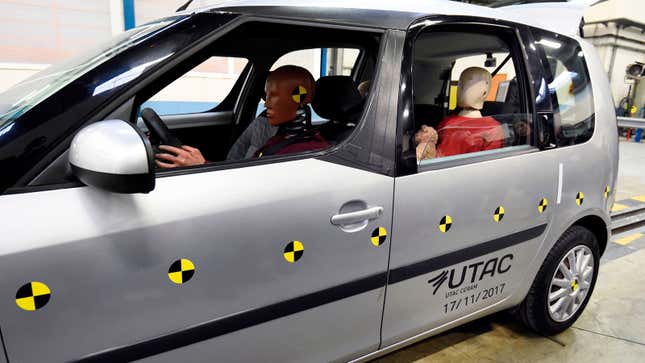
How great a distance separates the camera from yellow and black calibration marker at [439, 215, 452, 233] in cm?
141

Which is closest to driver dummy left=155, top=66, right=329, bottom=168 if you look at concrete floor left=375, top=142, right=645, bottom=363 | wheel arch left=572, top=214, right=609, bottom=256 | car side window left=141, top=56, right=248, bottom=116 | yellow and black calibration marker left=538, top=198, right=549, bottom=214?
yellow and black calibration marker left=538, top=198, right=549, bottom=214

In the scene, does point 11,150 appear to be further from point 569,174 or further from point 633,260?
point 633,260

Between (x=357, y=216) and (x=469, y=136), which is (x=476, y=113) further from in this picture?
(x=357, y=216)

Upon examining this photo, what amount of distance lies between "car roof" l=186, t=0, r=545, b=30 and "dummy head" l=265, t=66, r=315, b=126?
261mm

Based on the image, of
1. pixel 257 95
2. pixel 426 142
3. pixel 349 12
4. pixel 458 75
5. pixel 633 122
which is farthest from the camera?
pixel 633 122

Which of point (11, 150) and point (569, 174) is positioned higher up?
point (11, 150)

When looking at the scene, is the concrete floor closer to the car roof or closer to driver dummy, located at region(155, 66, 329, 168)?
driver dummy, located at region(155, 66, 329, 168)

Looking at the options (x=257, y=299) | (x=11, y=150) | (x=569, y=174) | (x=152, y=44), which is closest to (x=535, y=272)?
(x=569, y=174)

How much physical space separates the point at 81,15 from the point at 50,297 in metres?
5.82

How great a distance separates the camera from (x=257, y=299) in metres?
1.12

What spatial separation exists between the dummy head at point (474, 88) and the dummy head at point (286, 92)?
2.40 feet

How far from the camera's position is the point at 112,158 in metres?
0.83

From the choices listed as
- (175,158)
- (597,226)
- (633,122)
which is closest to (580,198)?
(597,226)

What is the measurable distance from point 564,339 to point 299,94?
1.73 metres
